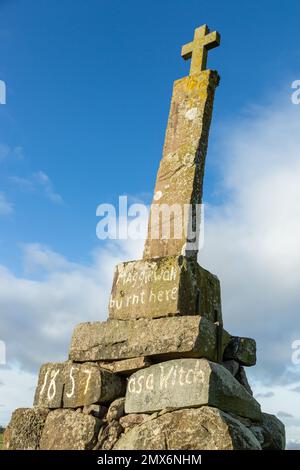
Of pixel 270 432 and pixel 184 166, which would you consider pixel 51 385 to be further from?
pixel 184 166

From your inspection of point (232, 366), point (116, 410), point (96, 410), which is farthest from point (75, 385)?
point (232, 366)

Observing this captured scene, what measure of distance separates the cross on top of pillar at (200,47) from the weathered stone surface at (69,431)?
14.2 feet

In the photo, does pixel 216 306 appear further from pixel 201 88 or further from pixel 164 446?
pixel 201 88

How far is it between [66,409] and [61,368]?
46cm

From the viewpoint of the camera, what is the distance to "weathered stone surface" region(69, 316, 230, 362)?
464cm

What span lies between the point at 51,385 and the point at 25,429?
48 centimetres

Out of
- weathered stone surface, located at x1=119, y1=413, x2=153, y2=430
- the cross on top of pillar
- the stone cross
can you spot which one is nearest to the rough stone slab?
weathered stone surface, located at x1=119, y1=413, x2=153, y2=430

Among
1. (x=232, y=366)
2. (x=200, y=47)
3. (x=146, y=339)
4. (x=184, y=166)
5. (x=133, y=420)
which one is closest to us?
(x=133, y=420)

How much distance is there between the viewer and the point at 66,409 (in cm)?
505

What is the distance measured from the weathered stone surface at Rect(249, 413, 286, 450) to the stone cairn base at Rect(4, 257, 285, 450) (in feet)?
0.04

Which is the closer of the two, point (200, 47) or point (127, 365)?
point (127, 365)

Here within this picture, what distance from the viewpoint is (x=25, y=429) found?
5.08 meters

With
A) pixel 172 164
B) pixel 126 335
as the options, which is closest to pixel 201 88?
pixel 172 164
